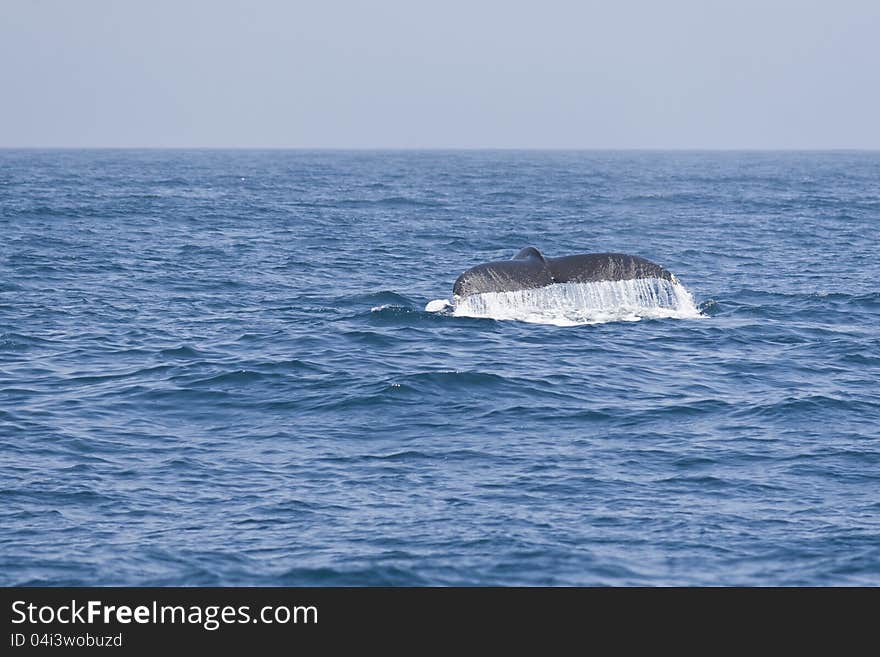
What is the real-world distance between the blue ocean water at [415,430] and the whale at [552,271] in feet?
3.75

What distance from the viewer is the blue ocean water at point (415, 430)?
11258mm

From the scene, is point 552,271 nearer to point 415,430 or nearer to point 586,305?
point 586,305

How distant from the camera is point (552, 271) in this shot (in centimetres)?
2052

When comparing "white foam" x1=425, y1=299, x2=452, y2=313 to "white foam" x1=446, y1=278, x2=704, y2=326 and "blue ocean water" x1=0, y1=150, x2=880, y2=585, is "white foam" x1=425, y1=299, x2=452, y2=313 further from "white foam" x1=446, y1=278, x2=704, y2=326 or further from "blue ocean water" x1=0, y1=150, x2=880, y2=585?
"blue ocean water" x1=0, y1=150, x2=880, y2=585

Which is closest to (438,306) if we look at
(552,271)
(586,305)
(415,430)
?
(586,305)

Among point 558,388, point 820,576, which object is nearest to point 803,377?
point 558,388

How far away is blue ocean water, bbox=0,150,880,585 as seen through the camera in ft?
36.9

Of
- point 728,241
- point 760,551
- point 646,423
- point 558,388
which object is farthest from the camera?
point 728,241

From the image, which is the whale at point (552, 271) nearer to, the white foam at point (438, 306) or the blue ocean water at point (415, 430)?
the blue ocean water at point (415, 430)

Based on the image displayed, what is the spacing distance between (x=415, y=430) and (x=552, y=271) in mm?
5652

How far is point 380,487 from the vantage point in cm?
1319

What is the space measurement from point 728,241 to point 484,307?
19826 millimetres

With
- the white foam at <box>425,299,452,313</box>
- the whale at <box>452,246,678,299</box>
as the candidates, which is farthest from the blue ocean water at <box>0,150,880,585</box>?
the whale at <box>452,246,678,299</box>
